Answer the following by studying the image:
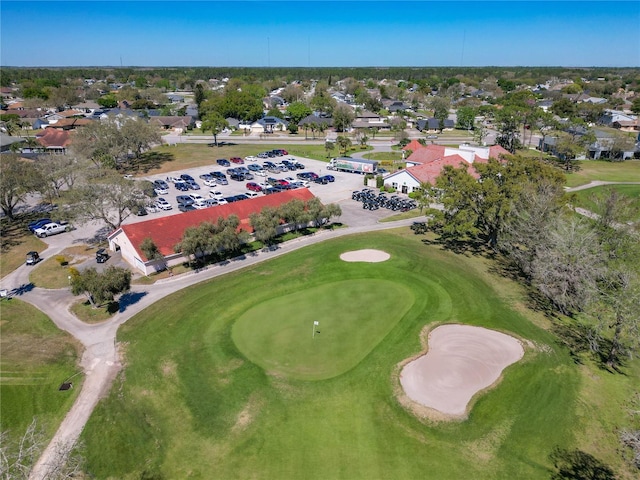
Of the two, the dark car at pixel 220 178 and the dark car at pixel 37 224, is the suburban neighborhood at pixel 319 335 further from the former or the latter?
the dark car at pixel 220 178

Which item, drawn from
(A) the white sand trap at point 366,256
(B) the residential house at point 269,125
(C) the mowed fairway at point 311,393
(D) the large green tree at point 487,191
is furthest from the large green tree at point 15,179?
(B) the residential house at point 269,125

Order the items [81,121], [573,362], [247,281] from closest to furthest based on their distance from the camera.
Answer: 1. [573,362]
2. [247,281]
3. [81,121]

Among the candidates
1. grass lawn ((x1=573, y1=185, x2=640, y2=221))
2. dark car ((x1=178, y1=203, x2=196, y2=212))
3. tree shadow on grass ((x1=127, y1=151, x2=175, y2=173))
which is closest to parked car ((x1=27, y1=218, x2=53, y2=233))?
dark car ((x1=178, y1=203, x2=196, y2=212))

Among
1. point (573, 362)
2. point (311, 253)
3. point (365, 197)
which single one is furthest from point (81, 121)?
point (573, 362)

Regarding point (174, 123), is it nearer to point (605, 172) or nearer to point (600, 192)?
point (600, 192)

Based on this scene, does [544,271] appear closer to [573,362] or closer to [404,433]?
[573,362]

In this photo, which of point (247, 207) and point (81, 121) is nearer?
point (247, 207)
